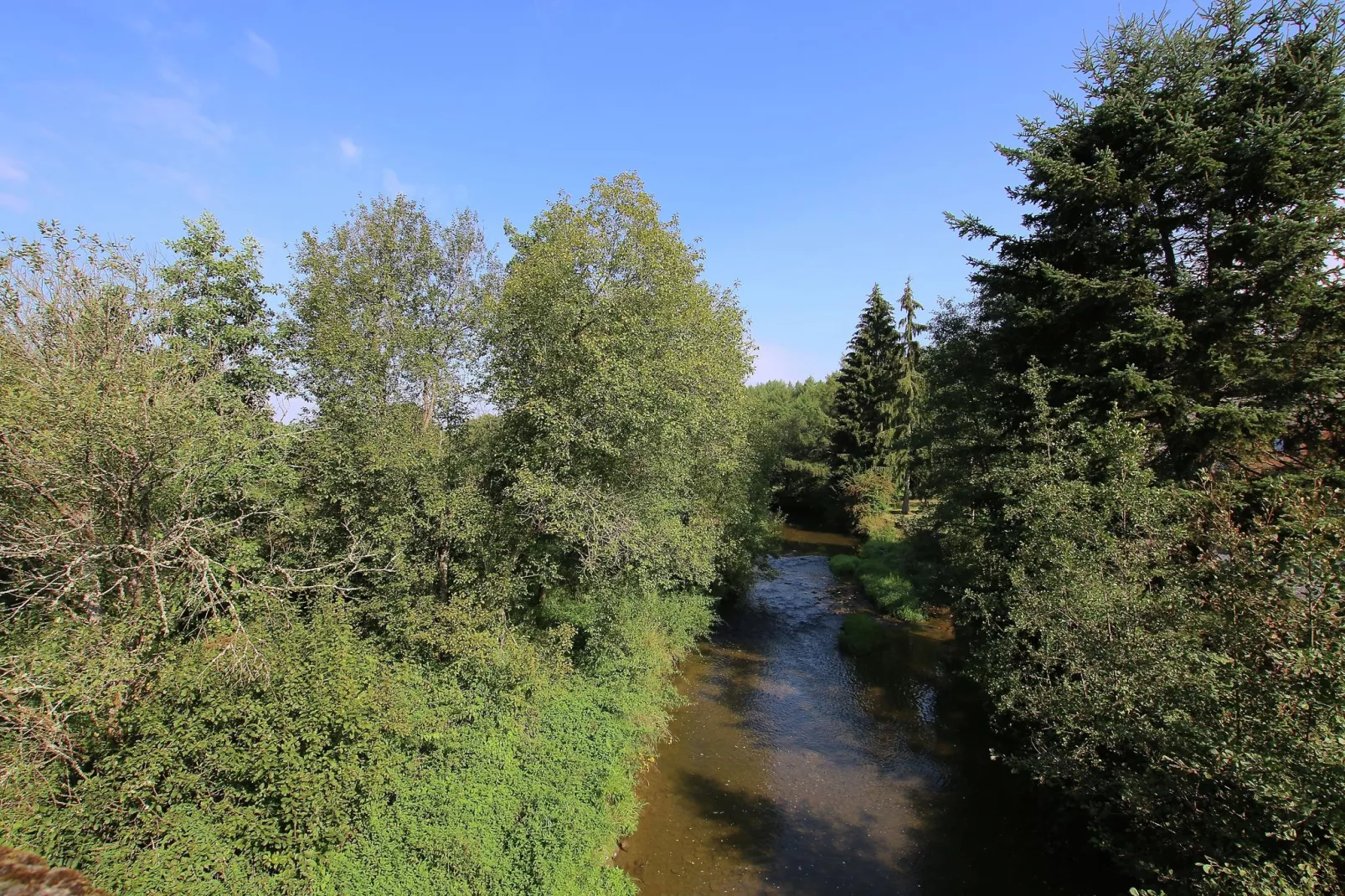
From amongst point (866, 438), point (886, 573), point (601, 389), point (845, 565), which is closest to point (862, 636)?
point (886, 573)

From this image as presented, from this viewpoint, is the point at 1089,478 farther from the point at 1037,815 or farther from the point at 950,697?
A: the point at 950,697

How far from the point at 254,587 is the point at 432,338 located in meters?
9.73

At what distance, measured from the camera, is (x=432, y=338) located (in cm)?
1878

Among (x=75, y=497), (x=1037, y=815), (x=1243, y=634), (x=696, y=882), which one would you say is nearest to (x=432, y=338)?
(x=75, y=497)

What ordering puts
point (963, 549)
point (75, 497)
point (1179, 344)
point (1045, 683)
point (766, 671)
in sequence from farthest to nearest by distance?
point (766, 671), point (963, 549), point (1179, 344), point (1045, 683), point (75, 497)

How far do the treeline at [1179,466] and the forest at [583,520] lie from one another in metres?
0.08

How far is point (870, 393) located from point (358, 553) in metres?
38.7

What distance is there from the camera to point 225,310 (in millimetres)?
17766

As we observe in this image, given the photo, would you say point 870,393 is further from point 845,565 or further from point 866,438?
point 845,565

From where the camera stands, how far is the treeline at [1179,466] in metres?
6.29

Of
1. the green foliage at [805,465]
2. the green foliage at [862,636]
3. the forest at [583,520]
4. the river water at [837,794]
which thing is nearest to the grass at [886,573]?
the green foliage at [862,636]

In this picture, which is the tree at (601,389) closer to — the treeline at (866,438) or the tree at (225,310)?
the tree at (225,310)

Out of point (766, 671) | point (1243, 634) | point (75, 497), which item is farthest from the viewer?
point (766, 671)

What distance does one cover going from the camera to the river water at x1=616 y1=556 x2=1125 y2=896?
1173 cm
